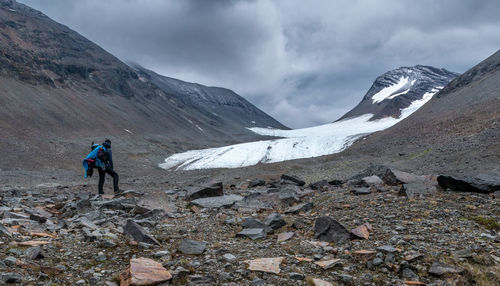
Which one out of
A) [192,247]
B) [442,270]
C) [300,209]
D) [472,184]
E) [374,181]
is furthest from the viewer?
[374,181]

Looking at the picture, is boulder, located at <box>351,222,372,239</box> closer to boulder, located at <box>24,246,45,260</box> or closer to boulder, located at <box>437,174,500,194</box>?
boulder, located at <box>437,174,500,194</box>

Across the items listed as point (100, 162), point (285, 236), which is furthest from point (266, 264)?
point (100, 162)

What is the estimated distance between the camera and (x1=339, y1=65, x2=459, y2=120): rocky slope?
149000 millimetres

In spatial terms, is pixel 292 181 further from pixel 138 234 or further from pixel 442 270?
pixel 442 270

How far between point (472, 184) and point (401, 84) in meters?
189

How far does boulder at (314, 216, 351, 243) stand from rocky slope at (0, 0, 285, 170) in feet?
102

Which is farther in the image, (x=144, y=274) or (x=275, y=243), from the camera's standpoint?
(x=275, y=243)

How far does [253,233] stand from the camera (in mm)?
6320

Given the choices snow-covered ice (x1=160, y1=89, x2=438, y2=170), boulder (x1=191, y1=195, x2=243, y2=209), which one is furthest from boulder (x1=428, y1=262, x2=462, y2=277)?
snow-covered ice (x1=160, y1=89, x2=438, y2=170)

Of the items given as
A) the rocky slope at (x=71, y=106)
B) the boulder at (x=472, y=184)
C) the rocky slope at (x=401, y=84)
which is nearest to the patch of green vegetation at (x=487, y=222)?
the boulder at (x=472, y=184)

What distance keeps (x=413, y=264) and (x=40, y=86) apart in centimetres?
7934

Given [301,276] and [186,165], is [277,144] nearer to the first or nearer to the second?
[186,165]

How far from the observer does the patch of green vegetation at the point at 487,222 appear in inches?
234

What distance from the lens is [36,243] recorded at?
511 cm
